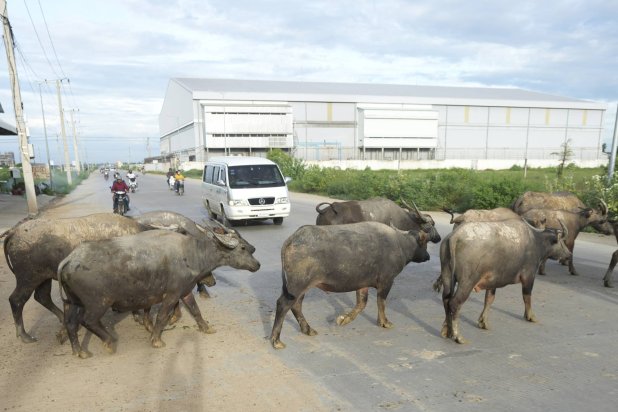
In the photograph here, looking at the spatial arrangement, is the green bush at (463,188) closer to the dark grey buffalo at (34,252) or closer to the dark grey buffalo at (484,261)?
the dark grey buffalo at (484,261)

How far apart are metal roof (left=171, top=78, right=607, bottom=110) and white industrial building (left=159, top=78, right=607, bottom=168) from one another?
14cm

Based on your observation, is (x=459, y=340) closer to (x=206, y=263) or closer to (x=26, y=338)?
(x=206, y=263)

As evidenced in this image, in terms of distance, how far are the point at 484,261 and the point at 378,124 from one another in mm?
51695

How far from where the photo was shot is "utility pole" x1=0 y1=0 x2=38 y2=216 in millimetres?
16719

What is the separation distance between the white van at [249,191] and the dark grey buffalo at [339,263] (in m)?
8.05

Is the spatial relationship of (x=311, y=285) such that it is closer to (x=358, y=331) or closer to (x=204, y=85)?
(x=358, y=331)

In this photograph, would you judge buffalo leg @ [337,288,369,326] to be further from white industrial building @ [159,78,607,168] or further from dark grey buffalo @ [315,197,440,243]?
white industrial building @ [159,78,607,168]

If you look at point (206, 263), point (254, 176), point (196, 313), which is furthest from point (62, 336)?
point (254, 176)

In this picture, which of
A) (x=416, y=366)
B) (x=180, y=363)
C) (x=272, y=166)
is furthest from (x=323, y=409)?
(x=272, y=166)

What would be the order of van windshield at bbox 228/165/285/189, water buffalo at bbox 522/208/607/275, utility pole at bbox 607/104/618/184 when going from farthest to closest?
→ van windshield at bbox 228/165/285/189 < utility pole at bbox 607/104/618/184 < water buffalo at bbox 522/208/607/275

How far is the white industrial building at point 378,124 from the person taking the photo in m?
53.5

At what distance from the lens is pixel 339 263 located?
17.6 ft

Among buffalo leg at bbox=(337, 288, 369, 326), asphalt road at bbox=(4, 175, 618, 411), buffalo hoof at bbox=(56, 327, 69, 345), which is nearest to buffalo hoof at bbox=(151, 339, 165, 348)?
asphalt road at bbox=(4, 175, 618, 411)

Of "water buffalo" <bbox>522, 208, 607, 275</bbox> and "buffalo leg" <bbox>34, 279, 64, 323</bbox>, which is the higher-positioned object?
"water buffalo" <bbox>522, 208, 607, 275</bbox>
